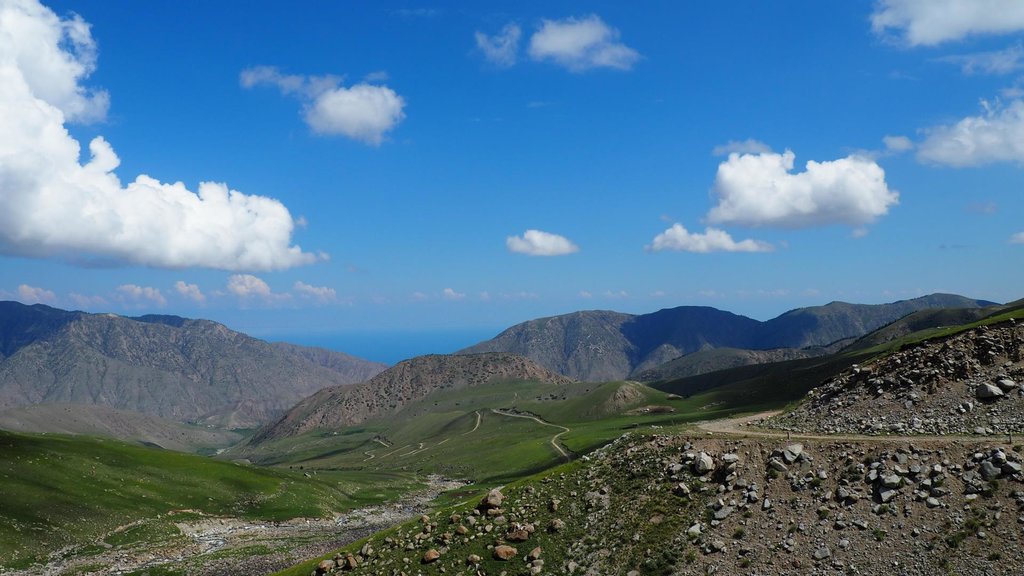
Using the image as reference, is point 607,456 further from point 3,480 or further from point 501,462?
point 501,462

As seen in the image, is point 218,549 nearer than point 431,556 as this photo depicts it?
No

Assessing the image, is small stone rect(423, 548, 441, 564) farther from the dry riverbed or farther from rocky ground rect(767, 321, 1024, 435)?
the dry riverbed

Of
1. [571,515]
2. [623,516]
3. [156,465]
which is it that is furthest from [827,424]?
[156,465]

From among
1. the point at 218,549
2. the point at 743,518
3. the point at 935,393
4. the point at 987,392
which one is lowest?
the point at 218,549

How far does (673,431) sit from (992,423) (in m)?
18.6

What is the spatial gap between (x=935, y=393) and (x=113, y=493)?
91.0m

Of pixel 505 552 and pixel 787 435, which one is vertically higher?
pixel 787 435

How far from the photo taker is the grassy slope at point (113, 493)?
65.1 m

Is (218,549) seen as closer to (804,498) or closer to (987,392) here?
(804,498)

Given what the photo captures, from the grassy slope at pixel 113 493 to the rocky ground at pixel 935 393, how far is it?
2819 inches

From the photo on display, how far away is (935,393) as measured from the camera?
38531mm

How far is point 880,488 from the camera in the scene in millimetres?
30891

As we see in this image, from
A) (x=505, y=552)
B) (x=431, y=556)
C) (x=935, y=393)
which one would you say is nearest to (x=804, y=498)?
(x=935, y=393)

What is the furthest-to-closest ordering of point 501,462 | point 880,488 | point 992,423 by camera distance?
point 501,462 < point 992,423 < point 880,488
